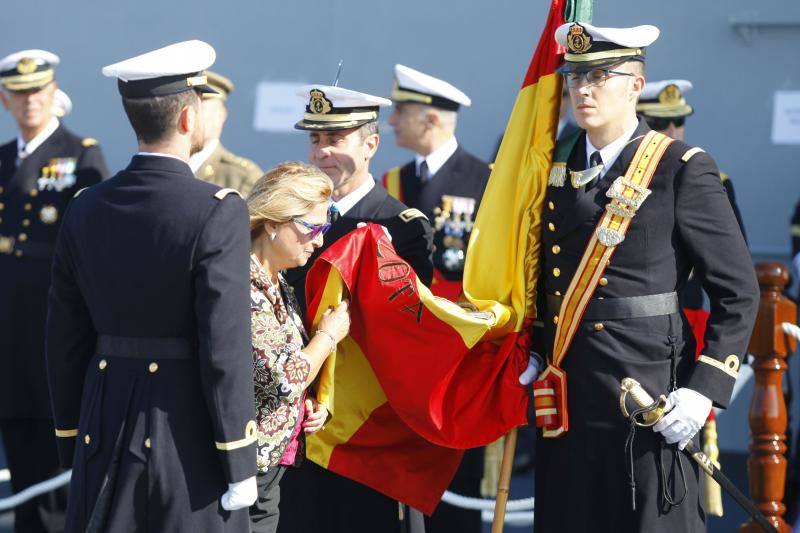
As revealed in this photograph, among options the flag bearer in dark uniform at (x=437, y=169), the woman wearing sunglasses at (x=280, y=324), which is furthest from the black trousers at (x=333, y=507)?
the flag bearer in dark uniform at (x=437, y=169)

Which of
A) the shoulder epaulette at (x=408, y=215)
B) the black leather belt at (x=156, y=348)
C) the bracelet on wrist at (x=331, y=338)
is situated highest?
the shoulder epaulette at (x=408, y=215)

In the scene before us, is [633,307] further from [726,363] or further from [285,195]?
[285,195]

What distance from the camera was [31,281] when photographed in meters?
6.02

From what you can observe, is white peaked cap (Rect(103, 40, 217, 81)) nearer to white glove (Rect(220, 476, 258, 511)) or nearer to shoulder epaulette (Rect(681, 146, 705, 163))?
white glove (Rect(220, 476, 258, 511))

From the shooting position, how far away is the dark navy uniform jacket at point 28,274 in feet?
19.6

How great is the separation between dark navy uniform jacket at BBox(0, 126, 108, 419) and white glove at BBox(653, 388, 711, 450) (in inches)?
134

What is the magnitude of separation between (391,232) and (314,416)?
76 cm

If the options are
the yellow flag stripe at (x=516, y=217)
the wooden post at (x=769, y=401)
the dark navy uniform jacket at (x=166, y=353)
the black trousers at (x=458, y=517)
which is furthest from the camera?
the black trousers at (x=458, y=517)

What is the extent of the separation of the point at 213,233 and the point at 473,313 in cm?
111

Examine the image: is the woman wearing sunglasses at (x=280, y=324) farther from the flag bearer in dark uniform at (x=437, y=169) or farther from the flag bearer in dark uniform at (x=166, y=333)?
the flag bearer in dark uniform at (x=437, y=169)

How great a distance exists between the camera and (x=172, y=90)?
3.35 m

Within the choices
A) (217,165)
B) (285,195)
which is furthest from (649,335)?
(217,165)

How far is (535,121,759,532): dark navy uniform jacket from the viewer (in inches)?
145

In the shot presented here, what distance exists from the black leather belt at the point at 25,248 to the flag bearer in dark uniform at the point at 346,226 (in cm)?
201
